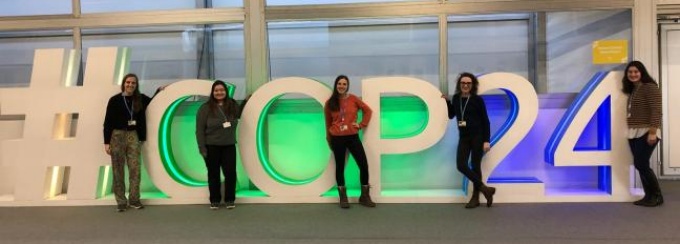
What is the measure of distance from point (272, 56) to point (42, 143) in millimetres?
2657

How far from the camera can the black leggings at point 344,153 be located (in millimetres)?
4594

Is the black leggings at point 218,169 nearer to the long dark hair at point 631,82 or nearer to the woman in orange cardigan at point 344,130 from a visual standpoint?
the woman in orange cardigan at point 344,130

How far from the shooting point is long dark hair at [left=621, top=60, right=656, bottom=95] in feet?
14.4

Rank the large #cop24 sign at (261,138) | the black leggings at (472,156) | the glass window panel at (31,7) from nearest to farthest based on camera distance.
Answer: the black leggings at (472,156) < the large #cop24 sign at (261,138) < the glass window panel at (31,7)

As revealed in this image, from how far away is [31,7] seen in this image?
6.41 meters

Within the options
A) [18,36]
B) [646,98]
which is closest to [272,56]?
[18,36]

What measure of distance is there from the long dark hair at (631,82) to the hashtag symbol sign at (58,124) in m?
4.62

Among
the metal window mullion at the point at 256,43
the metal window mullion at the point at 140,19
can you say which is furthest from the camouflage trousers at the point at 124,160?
the metal window mullion at the point at 140,19

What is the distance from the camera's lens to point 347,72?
6184mm

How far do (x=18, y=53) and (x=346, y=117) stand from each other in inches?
182

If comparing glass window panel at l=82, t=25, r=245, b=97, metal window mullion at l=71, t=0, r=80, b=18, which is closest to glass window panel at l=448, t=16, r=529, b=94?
glass window panel at l=82, t=25, r=245, b=97

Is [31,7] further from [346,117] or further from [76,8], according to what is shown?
[346,117]

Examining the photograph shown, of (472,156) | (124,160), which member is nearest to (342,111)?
(472,156)

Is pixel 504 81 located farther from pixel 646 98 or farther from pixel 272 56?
pixel 272 56
